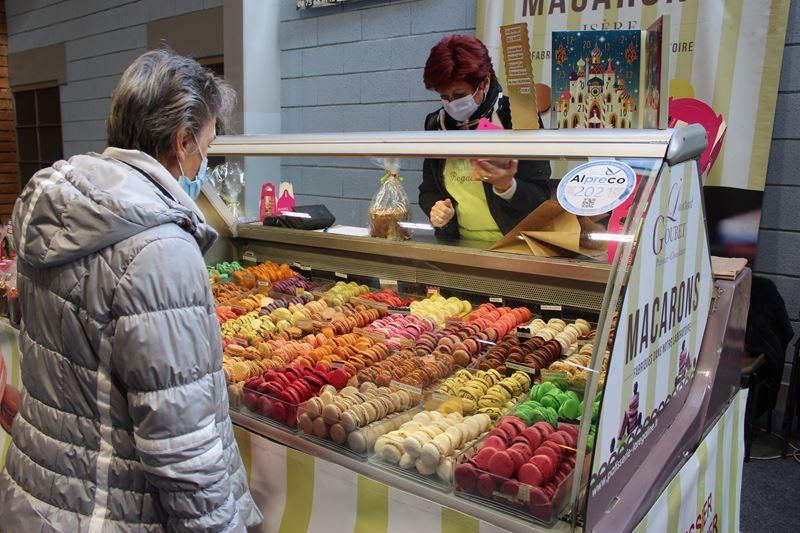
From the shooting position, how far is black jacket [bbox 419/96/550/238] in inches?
86.3

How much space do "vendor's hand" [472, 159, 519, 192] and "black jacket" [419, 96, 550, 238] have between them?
0.03 meters

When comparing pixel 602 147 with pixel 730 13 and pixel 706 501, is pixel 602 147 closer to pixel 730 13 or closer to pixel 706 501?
pixel 706 501

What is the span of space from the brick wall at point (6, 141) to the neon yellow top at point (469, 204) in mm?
9637

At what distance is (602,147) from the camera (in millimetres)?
1565

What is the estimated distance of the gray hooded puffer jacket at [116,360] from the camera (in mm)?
1189

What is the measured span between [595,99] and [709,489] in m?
1.24

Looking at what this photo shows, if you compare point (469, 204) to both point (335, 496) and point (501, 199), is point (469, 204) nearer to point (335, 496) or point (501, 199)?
point (501, 199)

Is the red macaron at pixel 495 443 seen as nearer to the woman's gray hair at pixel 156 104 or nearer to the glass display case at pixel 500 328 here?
the glass display case at pixel 500 328

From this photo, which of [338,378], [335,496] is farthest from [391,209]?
[335,496]

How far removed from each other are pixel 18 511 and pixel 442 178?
6.22ft

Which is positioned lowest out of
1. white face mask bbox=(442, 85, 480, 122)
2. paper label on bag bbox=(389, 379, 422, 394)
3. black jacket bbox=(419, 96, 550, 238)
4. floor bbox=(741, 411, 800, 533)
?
floor bbox=(741, 411, 800, 533)

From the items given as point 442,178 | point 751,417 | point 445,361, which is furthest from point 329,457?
point 751,417

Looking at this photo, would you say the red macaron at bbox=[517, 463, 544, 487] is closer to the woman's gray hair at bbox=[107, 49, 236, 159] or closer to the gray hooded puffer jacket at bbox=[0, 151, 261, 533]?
the gray hooded puffer jacket at bbox=[0, 151, 261, 533]

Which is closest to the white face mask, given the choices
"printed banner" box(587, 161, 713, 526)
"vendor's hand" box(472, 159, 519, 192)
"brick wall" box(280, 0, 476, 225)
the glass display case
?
the glass display case
